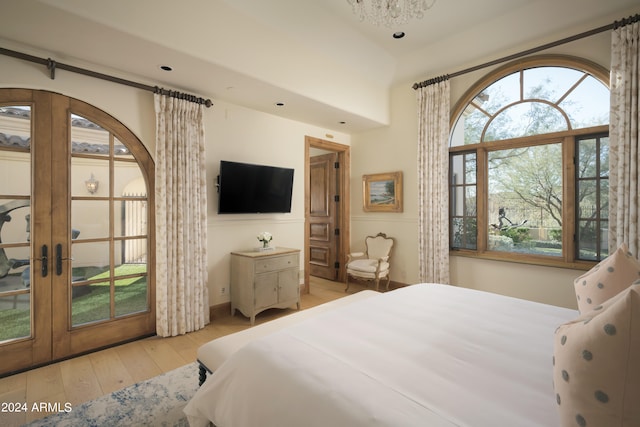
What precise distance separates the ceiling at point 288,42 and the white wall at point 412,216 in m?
0.20

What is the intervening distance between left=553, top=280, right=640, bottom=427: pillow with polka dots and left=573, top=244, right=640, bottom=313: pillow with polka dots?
2.94ft

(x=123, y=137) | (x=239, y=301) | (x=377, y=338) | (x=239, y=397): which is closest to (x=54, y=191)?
(x=123, y=137)

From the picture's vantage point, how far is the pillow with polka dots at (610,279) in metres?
1.44

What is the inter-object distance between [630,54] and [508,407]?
11.6 ft

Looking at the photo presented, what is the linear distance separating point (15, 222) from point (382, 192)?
4.29 m

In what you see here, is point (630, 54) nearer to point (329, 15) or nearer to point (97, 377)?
point (329, 15)

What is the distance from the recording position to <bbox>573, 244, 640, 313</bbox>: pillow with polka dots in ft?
4.71

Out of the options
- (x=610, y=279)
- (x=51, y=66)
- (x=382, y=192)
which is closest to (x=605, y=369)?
(x=610, y=279)

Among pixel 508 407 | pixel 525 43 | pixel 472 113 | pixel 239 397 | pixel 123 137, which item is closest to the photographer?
pixel 508 407

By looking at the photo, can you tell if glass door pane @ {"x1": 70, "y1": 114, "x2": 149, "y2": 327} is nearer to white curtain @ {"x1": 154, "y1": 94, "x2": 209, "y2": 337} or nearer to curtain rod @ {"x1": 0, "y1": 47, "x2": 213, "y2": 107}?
white curtain @ {"x1": 154, "y1": 94, "x2": 209, "y2": 337}

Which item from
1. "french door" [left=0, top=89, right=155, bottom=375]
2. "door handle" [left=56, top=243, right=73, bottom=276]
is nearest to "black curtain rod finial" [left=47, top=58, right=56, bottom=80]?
"french door" [left=0, top=89, right=155, bottom=375]

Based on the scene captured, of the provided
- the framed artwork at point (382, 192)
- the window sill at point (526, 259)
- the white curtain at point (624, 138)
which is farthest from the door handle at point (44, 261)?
the white curtain at point (624, 138)

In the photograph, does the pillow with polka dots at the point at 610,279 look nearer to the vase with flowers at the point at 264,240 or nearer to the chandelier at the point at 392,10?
the chandelier at the point at 392,10

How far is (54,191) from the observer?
2.56 meters
